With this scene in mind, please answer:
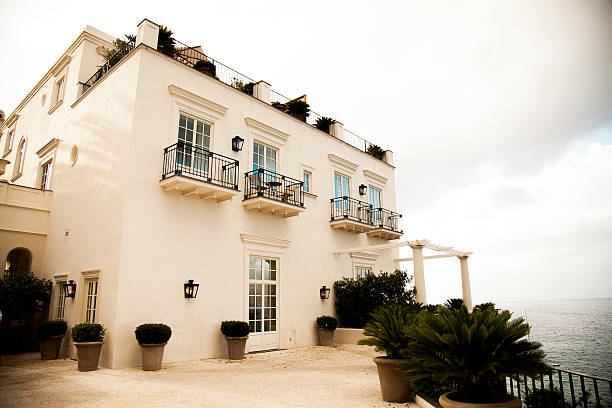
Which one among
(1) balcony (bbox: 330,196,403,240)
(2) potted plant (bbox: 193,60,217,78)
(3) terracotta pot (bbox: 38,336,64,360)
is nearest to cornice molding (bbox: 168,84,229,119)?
(2) potted plant (bbox: 193,60,217,78)

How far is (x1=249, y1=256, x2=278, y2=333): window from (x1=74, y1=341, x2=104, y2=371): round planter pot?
416 centimetres

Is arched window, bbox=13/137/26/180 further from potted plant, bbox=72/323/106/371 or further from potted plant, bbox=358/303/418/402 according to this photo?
potted plant, bbox=358/303/418/402

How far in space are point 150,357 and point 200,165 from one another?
4878 mm

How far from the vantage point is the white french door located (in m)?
11.2

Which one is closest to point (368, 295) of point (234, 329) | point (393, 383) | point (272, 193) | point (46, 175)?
point (272, 193)

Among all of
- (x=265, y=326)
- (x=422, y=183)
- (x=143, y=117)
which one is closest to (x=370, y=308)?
(x=265, y=326)

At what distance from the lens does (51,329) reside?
9719mm

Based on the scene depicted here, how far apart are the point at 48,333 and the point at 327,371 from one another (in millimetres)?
6979

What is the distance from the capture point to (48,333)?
964 centimetres

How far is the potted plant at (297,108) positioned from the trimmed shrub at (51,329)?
9623 mm

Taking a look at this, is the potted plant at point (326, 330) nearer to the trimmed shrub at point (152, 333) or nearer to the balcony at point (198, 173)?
the balcony at point (198, 173)

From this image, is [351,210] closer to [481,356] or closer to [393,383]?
[393,383]

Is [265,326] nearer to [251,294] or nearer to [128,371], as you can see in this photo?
[251,294]

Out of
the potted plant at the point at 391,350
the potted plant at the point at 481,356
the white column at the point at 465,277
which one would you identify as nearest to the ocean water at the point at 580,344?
the white column at the point at 465,277
